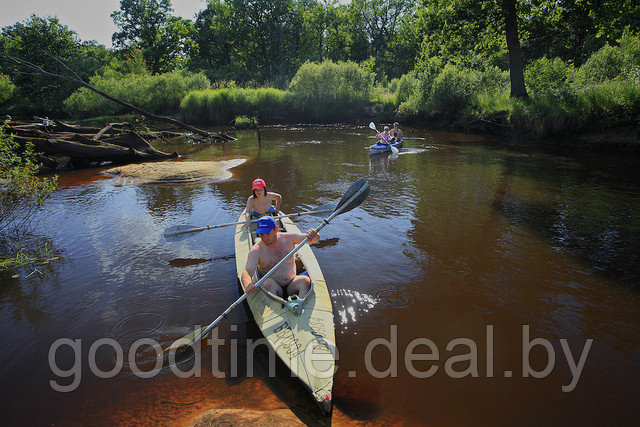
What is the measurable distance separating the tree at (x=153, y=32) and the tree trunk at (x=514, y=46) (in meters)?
45.2

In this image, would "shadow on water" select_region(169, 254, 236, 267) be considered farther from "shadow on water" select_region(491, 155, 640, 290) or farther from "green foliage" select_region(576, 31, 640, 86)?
"green foliage" select_region(576, 31, 640, 86)

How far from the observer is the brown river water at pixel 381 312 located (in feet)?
10.8

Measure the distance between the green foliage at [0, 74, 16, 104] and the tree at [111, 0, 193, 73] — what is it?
14.9 meters

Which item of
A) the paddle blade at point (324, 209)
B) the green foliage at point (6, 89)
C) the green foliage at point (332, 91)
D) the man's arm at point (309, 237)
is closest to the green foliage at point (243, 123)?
the green foliage at point (332, 91)

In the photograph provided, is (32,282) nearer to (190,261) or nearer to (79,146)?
(190,261)

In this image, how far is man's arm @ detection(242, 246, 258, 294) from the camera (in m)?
4.11

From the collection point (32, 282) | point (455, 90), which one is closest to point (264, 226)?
point (32, 282)

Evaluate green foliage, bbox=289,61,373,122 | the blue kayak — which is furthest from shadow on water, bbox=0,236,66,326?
green foliage, bbox=289,61,373,122

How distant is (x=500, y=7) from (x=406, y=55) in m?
32.2

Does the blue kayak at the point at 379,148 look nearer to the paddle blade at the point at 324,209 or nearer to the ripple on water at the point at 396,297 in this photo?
the paddle blade at the point at 324,209

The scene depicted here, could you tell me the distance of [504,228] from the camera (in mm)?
7180

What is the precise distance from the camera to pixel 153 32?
1858 inches

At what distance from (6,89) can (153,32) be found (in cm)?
1916

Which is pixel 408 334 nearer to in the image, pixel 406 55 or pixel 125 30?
pixel 406 55
